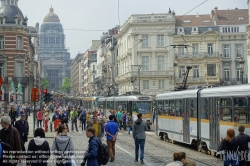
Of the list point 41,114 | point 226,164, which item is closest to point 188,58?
point 41,114

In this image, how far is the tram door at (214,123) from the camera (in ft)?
60.4

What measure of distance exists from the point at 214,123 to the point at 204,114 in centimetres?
134

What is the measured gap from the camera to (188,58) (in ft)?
240

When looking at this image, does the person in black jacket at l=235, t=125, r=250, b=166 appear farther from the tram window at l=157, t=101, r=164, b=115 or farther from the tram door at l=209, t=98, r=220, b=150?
the tram window at l=157, t=101, r=164, b=115

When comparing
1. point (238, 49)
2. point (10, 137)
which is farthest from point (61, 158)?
point (238, 49)

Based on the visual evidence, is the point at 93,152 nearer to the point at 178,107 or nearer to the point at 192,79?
the point at 178,107

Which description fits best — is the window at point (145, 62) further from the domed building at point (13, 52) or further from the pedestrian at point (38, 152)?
the pedestrian at point (38, 152)

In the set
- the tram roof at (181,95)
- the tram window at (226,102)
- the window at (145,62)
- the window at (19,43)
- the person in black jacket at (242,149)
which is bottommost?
the person in black jacket at (242,149)

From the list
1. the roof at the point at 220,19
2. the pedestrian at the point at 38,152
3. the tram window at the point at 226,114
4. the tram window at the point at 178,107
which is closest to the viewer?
the pedestrian at the point at 38,152

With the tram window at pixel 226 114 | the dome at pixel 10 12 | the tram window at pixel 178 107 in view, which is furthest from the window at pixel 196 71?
the tram window at pixel 226 114

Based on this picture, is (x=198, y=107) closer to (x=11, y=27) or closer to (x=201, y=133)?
Result: (x=201, y=133)

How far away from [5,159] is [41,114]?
23481mm

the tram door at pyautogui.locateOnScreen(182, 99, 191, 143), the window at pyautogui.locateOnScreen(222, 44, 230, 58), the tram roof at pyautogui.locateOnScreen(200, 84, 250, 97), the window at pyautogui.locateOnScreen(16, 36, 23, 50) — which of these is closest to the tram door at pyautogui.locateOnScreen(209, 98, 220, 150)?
the tram roof at pyautogui.locateOnScreen(200, 84, 250, 97)

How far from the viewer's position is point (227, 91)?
17516 mm
